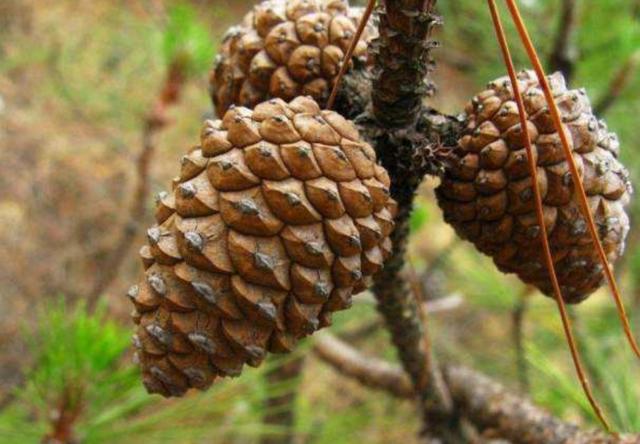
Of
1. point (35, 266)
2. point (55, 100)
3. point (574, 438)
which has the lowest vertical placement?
point (574, 438)

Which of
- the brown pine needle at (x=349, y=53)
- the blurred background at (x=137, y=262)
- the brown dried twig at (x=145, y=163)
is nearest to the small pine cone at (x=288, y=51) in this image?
the brown pine needle at (x=349, y=53)

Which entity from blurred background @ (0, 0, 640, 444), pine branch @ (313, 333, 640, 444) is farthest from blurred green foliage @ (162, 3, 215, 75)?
pine branch @ (313, 333, 640, 444)

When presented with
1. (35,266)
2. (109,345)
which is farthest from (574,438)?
(35,266)

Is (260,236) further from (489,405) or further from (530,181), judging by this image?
(489,405)

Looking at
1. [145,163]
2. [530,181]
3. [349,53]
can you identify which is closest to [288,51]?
[349,53]

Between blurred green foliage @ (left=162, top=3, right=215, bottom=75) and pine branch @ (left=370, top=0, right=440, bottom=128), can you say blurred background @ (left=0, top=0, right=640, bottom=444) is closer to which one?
blurred green foliage @ (left=162, top=3, right=215, bottom=75)

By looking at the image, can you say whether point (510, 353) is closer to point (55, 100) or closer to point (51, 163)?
point (51, 163)
